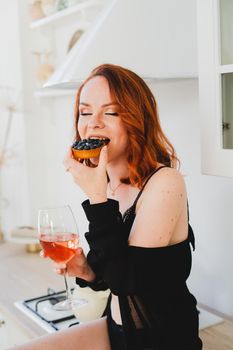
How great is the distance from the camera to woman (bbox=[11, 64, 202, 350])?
104 centimetres

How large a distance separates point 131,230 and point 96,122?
0.26 m

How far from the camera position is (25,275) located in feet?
7.20

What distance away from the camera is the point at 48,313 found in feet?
5.66

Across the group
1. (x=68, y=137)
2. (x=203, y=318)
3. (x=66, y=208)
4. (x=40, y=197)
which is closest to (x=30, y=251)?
(x=40, y=197)

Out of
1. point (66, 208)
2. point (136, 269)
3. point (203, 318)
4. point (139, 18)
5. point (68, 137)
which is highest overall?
point (139, 18)

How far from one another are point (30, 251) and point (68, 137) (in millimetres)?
619

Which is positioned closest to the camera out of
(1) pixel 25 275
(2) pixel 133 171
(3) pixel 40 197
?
(2) pixel 133 171

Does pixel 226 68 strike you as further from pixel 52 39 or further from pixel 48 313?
pixel 52 39

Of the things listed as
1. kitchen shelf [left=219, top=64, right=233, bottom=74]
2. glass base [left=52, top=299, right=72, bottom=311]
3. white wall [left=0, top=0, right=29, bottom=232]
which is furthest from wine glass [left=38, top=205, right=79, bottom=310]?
white wall [left=0, top=0, right=29, bottom=232]

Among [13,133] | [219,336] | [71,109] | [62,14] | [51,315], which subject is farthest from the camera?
[13,133]

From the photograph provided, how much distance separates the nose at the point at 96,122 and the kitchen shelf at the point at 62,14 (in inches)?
41.6

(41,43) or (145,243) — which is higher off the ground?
(41,43)

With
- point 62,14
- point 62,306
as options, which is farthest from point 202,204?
point 62,14

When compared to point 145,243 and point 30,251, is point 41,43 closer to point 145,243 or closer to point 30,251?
point 30,251
